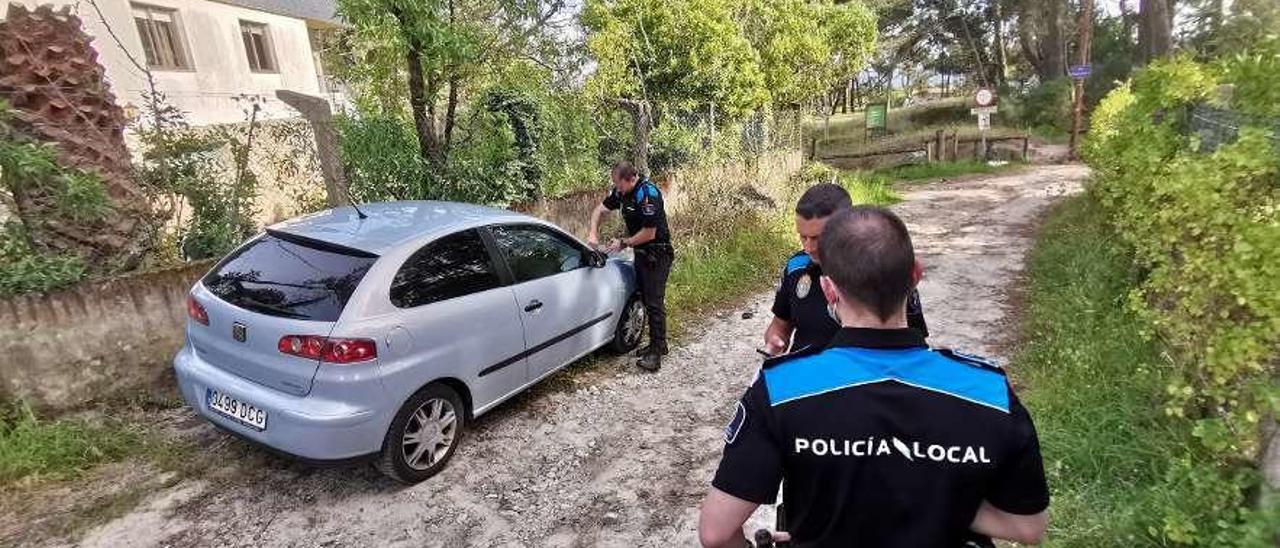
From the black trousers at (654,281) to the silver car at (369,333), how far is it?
1.06 meters

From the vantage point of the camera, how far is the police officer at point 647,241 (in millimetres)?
5062

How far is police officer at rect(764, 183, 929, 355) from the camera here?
8.24 feet

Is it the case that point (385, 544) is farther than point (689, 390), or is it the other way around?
point (689, 390)

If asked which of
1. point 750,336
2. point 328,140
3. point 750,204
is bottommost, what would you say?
point 750,336

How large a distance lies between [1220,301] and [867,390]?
111 inches

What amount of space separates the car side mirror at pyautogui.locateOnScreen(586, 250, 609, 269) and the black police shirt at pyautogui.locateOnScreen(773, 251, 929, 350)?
8.12 ft

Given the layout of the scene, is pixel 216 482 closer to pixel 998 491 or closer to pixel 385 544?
pixel 385 544

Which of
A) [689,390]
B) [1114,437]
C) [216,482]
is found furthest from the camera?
[689,390]

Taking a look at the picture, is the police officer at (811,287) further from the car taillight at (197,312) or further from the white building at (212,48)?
the white building at (212,48)

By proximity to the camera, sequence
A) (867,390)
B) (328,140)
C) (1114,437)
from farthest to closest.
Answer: (328,140) < (1114,437) < (867,390)

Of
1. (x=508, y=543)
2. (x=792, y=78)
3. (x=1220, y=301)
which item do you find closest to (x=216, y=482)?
(x=508, y=543)

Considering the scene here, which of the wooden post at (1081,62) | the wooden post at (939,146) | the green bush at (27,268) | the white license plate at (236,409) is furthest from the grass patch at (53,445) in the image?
the wooden post at (1081,62)

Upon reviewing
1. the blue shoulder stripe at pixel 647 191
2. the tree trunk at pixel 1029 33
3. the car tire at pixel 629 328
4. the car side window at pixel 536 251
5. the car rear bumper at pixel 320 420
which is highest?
the tree trunk at pixel 1029 33

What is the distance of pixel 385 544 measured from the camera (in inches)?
128
